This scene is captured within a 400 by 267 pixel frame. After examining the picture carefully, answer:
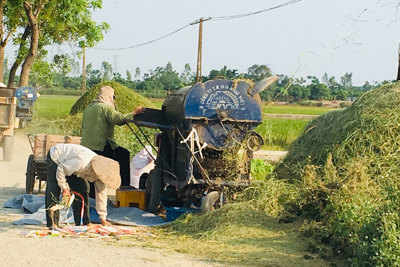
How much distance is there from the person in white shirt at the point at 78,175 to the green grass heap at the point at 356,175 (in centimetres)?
268

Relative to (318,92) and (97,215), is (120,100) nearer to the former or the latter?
(97,215)

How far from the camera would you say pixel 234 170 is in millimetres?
12180

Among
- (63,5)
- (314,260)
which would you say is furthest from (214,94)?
(63,5)

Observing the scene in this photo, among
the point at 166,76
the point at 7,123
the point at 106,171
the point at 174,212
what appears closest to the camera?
the point at 106,171

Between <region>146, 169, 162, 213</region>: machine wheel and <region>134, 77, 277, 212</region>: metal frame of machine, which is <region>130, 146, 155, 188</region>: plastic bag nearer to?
<region>146, 169, 162, 213</region>: machine wheel

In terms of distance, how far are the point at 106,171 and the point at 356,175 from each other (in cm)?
328

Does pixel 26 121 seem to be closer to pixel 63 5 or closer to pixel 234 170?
pixel 63 5

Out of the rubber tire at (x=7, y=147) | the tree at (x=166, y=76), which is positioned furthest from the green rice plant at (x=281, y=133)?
the tree at (x=166, y=76)

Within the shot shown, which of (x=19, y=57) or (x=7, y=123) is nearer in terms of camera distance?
(x=7, y=123)

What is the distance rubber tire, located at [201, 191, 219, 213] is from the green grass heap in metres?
1.28

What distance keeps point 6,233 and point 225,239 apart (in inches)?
113

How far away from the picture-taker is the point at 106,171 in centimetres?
1041

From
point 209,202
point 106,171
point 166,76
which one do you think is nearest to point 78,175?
point 106,171

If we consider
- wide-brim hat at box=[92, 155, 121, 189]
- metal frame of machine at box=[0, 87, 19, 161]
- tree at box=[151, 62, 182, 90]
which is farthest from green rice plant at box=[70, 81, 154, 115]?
tree at box=[151, 62, 182, 90]
